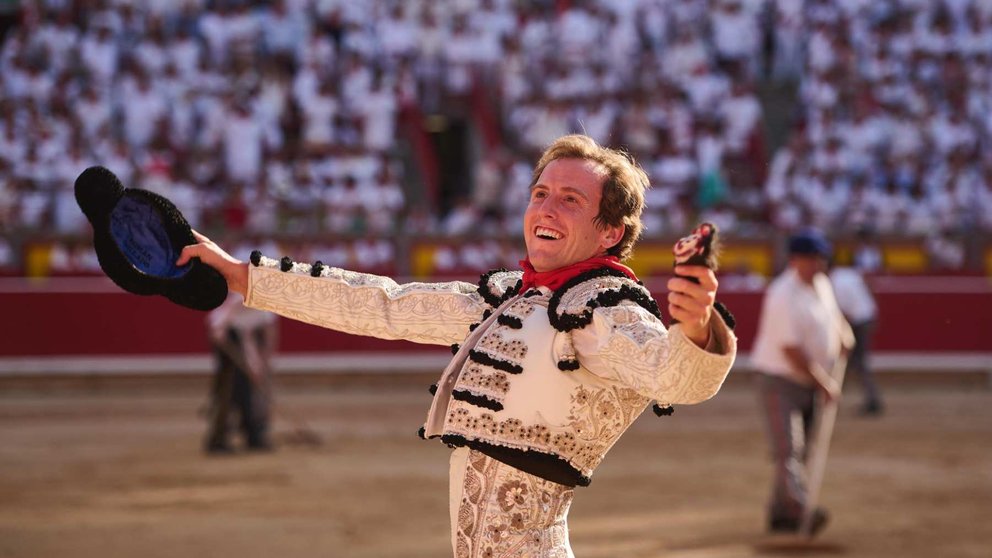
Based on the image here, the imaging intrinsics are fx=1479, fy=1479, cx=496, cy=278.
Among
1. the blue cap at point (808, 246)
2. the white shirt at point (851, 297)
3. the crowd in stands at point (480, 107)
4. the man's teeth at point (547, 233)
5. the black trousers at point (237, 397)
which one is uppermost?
the crowd in stands at point (480, 107)

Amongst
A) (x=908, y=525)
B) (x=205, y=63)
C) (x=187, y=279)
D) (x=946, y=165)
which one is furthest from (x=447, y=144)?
(x=187, y=279)

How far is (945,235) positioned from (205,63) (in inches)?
293

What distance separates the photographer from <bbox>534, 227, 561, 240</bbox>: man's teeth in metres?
2.73

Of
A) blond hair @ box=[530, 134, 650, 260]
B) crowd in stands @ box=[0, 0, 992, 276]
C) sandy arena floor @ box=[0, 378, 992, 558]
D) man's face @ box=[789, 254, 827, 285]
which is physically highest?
crowd in stands @ box=[0, 0, 992, 276]

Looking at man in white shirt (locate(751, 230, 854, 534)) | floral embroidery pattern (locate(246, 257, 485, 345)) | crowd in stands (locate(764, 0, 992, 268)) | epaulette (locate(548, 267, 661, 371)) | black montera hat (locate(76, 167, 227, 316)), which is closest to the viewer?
epaulette (locate(548, 267, 661, 371))

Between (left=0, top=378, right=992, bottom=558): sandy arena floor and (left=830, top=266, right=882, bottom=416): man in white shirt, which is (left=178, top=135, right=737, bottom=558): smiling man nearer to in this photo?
(left=0, top=378, right=992, bottom=558): sandy arena floor

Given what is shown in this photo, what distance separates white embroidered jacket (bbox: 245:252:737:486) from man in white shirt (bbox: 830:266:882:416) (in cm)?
838

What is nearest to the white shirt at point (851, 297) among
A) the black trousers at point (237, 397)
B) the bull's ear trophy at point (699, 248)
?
the black trousers at point (237, 397)

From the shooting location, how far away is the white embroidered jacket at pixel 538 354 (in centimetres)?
242

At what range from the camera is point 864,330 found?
11.5 m

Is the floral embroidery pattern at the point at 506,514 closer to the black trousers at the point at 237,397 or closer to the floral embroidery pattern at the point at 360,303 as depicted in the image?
the floral embroidery pattern at the point at 360,303

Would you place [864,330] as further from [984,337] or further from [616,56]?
[616,56]

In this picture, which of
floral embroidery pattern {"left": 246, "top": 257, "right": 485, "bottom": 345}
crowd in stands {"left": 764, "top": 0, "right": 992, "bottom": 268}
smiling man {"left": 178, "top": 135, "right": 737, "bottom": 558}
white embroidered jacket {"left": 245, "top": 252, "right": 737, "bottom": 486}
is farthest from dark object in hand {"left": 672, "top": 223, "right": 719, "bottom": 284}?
crowd in stands {"left": 764, "top": 0, "right": 992, "bottom": 268}

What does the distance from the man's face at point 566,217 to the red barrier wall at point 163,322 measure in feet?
34.5
